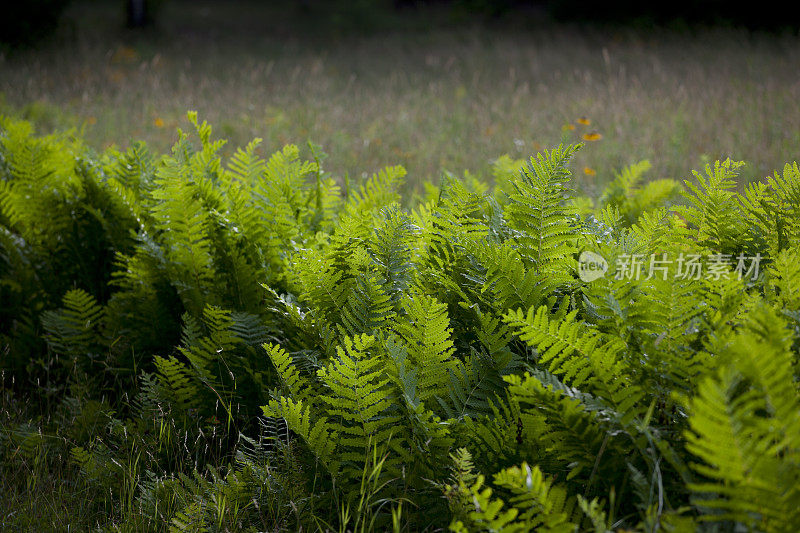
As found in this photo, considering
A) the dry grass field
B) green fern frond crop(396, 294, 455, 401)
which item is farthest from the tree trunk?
green fern frond crop(396, 294, 455, 401)

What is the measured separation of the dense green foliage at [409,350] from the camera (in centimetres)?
131

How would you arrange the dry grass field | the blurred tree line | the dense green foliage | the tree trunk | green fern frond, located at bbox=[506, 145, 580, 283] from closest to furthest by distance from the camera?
the dense green foliage, green fern frond, located at bbox=[506, 145, 580, 283], the dry grass field, the blurred tree line, the tree trunk

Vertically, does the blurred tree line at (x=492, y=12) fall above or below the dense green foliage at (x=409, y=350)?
above

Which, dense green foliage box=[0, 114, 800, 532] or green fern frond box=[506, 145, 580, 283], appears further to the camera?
green fern frond box=[506, 145, 580, 283]

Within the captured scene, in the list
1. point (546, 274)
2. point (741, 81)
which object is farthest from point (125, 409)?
point (741, 81)

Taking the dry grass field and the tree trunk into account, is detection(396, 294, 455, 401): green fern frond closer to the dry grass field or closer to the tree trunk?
the dry grass field

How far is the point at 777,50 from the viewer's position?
8844 millimetres

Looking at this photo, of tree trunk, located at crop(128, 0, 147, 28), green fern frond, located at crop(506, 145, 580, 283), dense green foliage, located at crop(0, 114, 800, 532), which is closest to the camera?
dense green foliage, located at crop(0, 114, 800, 532)

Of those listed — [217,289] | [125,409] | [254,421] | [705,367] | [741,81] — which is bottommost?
[125,409]

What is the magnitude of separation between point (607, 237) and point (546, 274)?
0.98 ft

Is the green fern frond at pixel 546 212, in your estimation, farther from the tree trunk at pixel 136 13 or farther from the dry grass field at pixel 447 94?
the tree trunk at pixel 136 13

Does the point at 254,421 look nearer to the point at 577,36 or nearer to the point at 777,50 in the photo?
the point at 777,50

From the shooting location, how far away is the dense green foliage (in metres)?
1.31

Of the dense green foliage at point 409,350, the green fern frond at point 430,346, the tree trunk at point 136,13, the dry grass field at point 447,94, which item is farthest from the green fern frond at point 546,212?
the tree trunk at point 136,13
